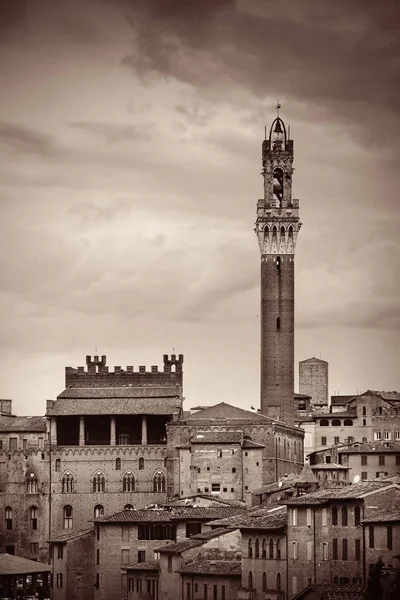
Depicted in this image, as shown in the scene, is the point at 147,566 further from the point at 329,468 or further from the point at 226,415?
the point at 226,415

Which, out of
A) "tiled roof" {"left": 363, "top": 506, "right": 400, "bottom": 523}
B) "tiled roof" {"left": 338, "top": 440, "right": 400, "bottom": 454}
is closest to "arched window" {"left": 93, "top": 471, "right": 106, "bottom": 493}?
"tiled roof" {"left": 338, "top": 440, "right": 400, "bottom": 454}

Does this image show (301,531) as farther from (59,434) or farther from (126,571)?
(59,434)

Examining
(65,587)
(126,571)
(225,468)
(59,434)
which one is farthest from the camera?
(59,434)

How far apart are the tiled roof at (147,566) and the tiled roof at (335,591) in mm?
17627

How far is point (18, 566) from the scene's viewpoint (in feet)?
372

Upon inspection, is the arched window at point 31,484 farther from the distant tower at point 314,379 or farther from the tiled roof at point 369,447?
the distant tower at point 314,379

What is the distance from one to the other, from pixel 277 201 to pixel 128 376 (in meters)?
15.6

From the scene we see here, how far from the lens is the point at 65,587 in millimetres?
110438

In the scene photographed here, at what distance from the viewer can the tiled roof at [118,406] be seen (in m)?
131

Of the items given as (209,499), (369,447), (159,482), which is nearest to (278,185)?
(369,447)

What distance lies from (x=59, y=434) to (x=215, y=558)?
38782 mm

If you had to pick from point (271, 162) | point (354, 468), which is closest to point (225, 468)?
point (354, 468)

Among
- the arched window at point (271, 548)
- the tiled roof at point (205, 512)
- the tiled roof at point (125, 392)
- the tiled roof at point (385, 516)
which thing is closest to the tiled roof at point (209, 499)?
the tiled roof at point (205, 512)

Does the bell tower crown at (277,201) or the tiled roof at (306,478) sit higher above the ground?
the bell tower crown at (277,201)
